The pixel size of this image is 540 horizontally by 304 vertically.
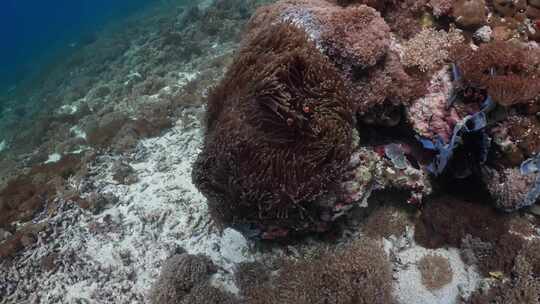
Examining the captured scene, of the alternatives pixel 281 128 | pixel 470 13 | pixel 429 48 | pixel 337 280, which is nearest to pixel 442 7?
pixel 470 13

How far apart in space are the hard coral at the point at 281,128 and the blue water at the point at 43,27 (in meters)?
34.3

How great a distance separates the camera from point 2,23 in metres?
82.8

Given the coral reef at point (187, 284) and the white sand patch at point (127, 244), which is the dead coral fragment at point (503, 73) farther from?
the coral reef at point (187, 284)

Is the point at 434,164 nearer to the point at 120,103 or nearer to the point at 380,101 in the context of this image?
the point at 380,101

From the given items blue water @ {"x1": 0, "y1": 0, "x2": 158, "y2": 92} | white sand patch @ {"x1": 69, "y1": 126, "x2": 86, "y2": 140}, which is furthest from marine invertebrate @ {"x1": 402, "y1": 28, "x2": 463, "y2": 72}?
blue water @ {"x1": 0, "y1": 0, "x2": 158, "y2": 92}

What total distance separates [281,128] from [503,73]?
272 cm

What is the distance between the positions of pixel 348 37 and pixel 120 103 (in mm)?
11342

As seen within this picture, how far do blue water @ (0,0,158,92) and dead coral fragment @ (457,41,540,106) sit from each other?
35713 mm

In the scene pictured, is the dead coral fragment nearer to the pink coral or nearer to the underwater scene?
the underwater scene

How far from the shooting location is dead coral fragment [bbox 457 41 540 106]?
4.25 metres

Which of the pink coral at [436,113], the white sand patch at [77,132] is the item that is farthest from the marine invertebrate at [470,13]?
the white sand patch at [77,132]

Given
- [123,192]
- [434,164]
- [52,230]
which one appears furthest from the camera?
[123,192]

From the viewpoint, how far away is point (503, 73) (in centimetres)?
444

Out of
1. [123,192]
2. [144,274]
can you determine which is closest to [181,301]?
[144,274]
